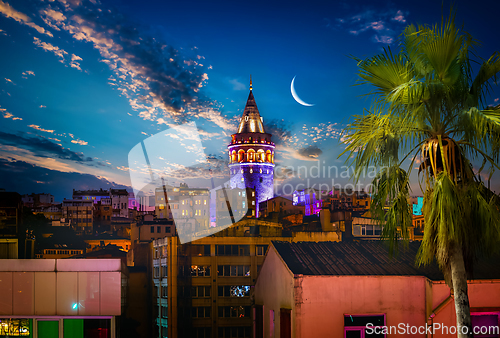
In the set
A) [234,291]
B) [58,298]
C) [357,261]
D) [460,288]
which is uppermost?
[460,288]

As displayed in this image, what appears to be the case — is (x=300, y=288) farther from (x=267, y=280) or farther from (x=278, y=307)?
(x=267, y=280)

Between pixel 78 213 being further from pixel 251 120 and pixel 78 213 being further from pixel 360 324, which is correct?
pixel 360 324

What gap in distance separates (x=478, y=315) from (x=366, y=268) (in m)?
3.09

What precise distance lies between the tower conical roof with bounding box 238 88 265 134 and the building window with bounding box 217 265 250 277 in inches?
1727

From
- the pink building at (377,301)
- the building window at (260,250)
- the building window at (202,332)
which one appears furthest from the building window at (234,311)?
the pink building at (377,301)

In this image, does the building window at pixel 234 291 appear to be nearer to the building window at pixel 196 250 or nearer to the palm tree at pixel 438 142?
the building window at pixel 196 250

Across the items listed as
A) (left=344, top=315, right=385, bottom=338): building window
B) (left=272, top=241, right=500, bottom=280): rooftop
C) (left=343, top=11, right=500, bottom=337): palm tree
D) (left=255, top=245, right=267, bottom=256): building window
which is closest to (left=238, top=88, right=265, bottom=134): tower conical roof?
(left=255, top=245, right=267, bottom=256): building window

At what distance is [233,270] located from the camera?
40.2m

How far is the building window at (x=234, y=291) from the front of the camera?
40500 millimetres

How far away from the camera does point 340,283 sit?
37.1 ft

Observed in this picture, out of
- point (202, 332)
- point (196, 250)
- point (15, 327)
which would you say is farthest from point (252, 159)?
point (15, 327)

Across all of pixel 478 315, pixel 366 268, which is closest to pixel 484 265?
pixel 478 315

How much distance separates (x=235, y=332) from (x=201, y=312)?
400 centimetres

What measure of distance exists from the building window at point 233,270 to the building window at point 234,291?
1313 millimetres
